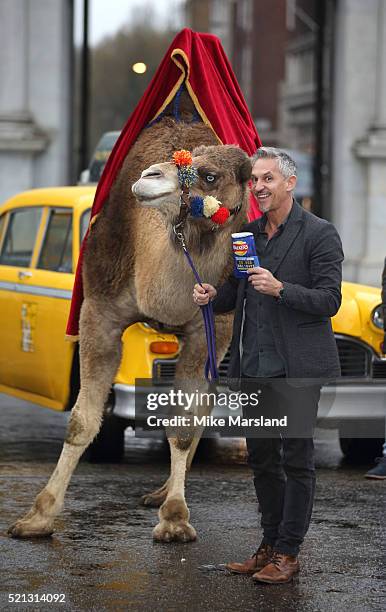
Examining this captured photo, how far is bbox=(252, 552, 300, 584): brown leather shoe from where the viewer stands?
6.59 m

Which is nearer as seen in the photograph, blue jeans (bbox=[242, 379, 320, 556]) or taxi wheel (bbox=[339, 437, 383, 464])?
blue jeans (bbox=[242, 379, 320, 556])

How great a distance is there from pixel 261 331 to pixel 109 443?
3458 mm

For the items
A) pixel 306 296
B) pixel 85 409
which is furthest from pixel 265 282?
pixel 85 409

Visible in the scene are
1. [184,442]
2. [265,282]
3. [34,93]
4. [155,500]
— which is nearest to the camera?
[265,282]

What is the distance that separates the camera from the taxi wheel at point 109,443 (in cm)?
973

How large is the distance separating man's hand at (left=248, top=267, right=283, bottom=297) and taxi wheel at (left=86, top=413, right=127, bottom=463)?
138 inches

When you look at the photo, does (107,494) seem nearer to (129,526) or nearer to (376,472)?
(129,526)

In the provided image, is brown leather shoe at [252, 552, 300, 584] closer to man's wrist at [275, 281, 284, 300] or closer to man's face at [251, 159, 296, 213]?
man's wrist at [275, 281, 284, 300]

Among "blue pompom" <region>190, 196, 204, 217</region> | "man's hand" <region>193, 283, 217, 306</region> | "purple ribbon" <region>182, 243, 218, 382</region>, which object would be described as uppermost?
"blue pompom" <region>190, 196, 204, 217</region>

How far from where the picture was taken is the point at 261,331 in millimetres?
6590

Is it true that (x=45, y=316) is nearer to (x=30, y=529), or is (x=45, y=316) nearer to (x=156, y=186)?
(x=30, y=529)

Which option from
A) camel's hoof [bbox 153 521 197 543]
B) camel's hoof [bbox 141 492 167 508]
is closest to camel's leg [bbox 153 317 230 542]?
camel's hoof [bbox 153 521 197 543]

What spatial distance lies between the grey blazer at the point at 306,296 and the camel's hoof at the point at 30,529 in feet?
4.66

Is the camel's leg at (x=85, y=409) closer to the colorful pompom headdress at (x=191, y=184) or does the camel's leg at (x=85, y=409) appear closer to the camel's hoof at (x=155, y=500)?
the camel's hoof at (x=155, y=500)
